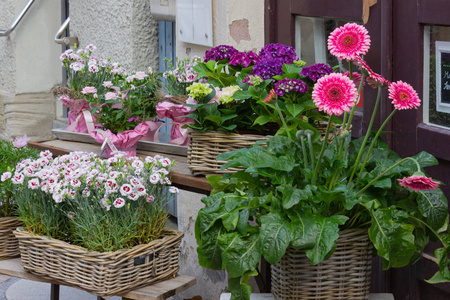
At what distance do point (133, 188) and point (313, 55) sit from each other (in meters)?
1.11

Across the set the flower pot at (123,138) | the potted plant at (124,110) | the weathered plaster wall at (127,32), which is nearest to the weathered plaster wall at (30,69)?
the weathered plaster wall at (127,32)

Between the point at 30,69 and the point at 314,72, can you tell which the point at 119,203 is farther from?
the point at 30,69

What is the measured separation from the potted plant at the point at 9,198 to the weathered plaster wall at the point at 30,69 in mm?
3351

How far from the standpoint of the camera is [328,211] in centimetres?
211

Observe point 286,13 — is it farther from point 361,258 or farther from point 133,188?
point 361,258

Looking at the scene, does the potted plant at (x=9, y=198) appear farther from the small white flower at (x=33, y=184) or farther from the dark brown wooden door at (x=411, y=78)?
the dark brown wooden door at (x=411, y=78)

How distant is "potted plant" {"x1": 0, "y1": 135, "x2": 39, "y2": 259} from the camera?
122 inches

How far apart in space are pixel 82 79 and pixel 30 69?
11.4 ft

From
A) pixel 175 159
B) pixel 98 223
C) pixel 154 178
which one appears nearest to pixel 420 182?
pixel 154 178

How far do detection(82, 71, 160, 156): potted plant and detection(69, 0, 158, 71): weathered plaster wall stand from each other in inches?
56.3

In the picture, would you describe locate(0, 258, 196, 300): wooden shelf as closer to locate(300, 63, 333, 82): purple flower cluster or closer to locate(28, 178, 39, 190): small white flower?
locate(28, 178, 39, 190): small white flower

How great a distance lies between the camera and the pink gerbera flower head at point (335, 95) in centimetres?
192

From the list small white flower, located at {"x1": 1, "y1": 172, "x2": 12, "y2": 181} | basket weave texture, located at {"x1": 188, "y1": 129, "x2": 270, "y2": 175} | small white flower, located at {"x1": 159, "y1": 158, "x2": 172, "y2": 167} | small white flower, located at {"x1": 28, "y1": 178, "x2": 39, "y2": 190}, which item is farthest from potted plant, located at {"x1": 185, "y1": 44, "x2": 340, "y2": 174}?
small white flower, located at {"x1": 1, "y1": 172, "x2": 12, "y2": 181}

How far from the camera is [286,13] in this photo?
3297mm
